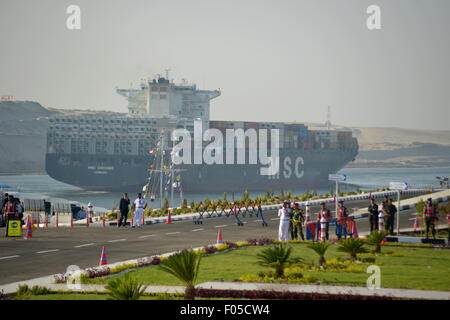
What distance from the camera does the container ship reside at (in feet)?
375

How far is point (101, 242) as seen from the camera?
24859mm

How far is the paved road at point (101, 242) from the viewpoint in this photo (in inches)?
732

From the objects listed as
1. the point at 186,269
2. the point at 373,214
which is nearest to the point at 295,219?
the point at 373,214

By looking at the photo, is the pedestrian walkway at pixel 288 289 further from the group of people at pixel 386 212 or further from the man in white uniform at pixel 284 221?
the group of people at pixel 386 212

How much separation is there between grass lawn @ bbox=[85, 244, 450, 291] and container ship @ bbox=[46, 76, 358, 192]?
82.9 meters

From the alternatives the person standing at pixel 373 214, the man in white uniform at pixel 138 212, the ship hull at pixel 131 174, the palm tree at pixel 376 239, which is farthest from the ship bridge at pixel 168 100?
the palm tree at pixel 376 239

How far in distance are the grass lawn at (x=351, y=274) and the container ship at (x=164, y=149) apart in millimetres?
82890

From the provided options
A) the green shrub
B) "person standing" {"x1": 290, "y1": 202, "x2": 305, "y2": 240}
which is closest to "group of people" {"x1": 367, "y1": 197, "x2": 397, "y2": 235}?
"person standing" {"x1": 290, "y1": 202, "x2": 305, "y2": 240}

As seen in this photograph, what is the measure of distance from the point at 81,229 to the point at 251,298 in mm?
19120

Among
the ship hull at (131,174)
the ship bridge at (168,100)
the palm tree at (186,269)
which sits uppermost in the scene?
the ship bridge at (168,100)

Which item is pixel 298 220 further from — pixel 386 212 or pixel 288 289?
pixel 288 289

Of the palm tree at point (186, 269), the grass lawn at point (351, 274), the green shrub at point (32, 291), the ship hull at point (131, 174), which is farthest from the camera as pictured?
the ship hull at point (131, 174)

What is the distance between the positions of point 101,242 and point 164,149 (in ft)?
282
